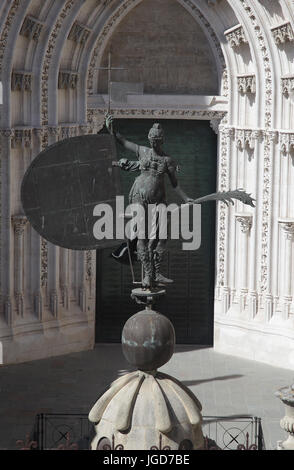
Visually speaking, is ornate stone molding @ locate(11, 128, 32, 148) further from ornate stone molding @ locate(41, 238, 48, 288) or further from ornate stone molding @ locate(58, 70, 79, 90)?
ornate stone molding @ locate(41, 238, 48, 288)

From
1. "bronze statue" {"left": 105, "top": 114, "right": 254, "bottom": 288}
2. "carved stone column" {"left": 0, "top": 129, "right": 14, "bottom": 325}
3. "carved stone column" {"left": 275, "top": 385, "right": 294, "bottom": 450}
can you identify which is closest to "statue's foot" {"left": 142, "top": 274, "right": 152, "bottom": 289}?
"bronze statue" {"left": 105, "top": 114, "right": 254, "bottom": 288}

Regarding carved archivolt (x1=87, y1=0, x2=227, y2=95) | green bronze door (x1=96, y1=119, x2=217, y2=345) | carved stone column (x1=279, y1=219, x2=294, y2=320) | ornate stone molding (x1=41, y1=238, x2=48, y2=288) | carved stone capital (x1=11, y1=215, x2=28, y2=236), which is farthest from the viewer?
green bronze door (x1=96, y1=119, x2=217, y2=345)

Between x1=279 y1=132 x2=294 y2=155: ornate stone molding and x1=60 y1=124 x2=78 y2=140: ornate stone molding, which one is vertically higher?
x1=60 y1=124 x2=78 y2=140: ornate stone molding

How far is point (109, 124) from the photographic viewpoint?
16.9 metres

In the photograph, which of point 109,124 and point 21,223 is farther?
point 21,223

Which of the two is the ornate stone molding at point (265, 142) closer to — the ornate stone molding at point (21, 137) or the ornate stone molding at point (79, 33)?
the ornate stone molding at point (79, 33)

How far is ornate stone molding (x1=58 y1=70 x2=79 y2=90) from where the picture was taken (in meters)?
26.2

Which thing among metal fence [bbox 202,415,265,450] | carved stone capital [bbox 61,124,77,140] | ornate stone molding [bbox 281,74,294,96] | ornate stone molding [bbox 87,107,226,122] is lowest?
metal fence [bbox 202,415,265,450]

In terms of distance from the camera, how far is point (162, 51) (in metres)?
27.0

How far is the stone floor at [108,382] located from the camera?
22.7 m

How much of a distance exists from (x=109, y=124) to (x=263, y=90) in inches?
386

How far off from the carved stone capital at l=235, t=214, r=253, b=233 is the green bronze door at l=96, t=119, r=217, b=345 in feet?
3.38
